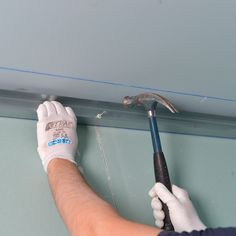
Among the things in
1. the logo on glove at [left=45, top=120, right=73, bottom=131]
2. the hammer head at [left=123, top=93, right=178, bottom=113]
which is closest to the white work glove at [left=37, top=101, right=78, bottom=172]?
the logo on glove at [left=45, top=120, right=73, bottom=131]

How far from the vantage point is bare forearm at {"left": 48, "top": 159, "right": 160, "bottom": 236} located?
0.71m

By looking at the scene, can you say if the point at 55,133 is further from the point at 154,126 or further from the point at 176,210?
the point at 176,210

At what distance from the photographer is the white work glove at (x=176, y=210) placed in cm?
93

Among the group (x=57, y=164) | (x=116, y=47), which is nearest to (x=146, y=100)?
(x=116, y=47)

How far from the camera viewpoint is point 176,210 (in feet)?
3.08

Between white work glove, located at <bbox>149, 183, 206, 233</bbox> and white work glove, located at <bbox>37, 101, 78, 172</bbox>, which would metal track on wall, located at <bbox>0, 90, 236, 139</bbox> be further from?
white work glove, located at <bbox>149, 183, 206, 233</bbox>

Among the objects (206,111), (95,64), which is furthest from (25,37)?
(206,111)

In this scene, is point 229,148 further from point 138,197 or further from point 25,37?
point 25,37

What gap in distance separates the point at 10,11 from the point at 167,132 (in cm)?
71

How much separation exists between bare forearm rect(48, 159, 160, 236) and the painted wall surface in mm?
75

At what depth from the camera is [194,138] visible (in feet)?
4.31

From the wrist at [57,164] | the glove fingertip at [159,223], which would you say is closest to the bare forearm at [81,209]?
the wrist at [57,164]

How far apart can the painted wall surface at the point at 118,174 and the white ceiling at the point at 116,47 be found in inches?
5.7

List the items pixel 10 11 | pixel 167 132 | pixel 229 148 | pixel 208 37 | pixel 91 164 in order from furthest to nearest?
pixel 229 148 < pixel 167 132 < pixel 91 164 < pixel 208 37 < pixel 10 11
